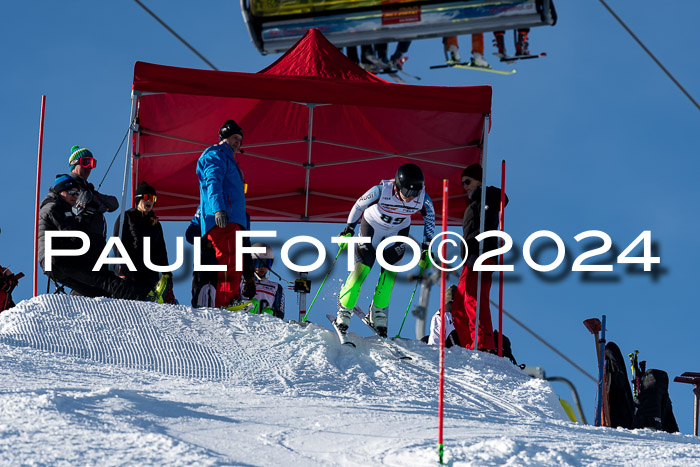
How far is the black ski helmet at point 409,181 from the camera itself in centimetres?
713

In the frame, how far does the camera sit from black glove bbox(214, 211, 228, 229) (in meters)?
7.09

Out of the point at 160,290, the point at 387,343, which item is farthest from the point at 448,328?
the point at 160,290

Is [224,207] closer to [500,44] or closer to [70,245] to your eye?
[70,245]

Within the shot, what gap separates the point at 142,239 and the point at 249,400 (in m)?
2.58

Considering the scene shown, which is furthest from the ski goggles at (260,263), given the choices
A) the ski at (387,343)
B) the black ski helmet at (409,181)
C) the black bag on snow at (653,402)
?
the black bag on snow at (653,402)

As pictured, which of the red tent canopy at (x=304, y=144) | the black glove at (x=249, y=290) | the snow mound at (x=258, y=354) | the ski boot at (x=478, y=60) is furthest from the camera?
the ski boot at (x=478, y=60)

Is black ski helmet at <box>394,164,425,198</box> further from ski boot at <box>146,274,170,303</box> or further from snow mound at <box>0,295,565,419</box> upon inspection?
ski boot at <box>146,274,170,303</box>

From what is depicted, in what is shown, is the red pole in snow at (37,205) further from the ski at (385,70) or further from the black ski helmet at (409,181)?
the ski at (385,70)

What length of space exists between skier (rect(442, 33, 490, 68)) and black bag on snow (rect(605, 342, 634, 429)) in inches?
417

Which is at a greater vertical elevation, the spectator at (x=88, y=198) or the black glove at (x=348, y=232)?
the spectator at (x=88, y=198)

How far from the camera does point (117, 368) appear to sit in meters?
6.07

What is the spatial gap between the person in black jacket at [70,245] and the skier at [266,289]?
1.40 m

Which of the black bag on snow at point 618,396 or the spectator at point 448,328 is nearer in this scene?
the black bag on snow at point 618,396

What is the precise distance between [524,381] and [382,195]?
1.71 m
